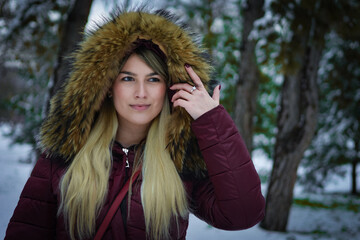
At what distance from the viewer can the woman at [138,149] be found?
166cm

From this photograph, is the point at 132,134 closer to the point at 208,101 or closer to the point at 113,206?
the point at 113,206

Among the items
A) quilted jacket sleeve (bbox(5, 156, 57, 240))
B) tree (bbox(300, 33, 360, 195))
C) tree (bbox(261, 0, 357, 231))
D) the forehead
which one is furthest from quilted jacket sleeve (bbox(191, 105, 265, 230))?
tree (bbox(300, 33, 360, 195))

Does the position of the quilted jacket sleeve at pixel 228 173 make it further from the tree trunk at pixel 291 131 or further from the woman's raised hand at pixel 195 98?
the tree trunk at pixel 291 131

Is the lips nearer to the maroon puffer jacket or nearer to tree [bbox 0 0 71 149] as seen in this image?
the maroon puffer jacket

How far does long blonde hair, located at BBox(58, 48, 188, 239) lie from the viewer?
1.74 m

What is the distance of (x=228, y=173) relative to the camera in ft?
5.29

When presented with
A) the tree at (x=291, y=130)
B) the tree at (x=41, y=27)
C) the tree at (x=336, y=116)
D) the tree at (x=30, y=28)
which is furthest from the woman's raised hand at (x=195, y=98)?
the tree at (x=336, y=116)

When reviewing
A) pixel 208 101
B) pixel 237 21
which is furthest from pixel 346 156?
pixel 208 101

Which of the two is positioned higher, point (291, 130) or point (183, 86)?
point (183, 86)

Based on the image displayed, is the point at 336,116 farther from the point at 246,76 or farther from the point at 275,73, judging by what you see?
the point at 246,76

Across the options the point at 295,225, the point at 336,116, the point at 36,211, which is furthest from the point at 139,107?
the point at 336,116

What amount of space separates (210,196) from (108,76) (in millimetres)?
1078

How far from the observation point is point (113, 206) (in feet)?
5.68

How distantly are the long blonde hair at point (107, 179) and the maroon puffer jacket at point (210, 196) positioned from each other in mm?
64
